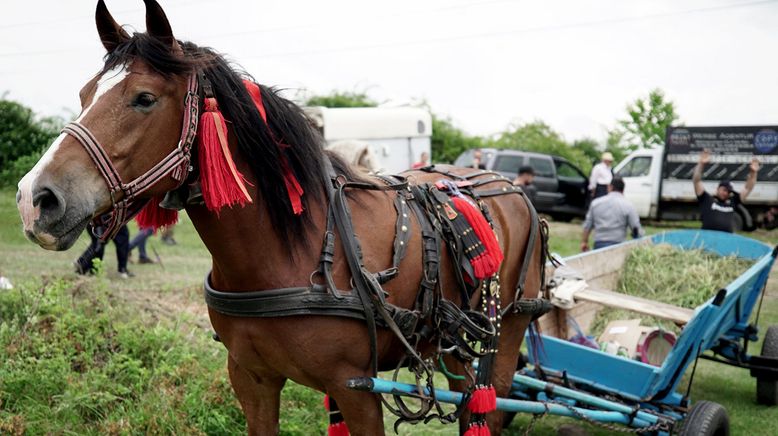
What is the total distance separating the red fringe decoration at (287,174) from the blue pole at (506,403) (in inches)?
27.0

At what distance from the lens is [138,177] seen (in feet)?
7.02

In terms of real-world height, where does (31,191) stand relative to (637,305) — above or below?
above

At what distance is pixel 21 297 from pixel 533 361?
3537mm

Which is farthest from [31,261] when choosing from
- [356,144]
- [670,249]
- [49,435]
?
[670,249]

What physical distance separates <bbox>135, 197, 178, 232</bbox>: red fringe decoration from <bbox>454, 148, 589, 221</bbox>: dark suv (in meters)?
14.3

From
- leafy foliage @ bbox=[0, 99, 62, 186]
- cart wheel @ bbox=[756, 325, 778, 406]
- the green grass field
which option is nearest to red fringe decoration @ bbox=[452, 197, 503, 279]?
the green grass field

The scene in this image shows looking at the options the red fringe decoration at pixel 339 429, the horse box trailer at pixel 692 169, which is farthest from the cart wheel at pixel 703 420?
the horse box trailer at pixel 692 169

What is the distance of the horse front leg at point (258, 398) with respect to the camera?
282cm

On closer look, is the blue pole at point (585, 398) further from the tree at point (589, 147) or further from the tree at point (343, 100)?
the tree at point (589, 147)

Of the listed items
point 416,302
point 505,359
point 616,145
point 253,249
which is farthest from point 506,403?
point 616,145

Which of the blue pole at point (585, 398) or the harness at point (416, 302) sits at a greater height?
the harness at point (416, 302)

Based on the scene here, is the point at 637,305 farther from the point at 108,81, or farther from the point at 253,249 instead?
the point at 108,81

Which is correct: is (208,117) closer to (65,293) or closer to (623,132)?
(65,293)

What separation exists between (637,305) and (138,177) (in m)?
3.67
